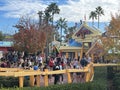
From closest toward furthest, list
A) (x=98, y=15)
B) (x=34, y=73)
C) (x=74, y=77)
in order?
(x=34, y=73) → (x=74, y=77) → (x=98, y=15)

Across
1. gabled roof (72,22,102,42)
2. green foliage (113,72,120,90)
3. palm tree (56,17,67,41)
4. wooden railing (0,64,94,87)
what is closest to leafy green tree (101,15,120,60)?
green foliage (113,72,120,90)

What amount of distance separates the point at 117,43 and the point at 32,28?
133ft

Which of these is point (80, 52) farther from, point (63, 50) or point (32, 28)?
point (32, 28)

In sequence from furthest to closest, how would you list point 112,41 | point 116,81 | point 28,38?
point 28,38 < point 112,41 < point 116,81

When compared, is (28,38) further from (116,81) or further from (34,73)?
(34,73)

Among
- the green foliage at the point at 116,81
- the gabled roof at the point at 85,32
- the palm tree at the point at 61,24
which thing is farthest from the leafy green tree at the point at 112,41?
the palm tree at the point at 61,24

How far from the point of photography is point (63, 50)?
6500cm

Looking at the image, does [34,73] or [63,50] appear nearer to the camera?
[34,73]

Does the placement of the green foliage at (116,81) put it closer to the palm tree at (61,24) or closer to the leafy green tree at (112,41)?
the leafy green tree at (112,41)

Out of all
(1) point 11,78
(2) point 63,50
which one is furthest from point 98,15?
(1) point 11,78

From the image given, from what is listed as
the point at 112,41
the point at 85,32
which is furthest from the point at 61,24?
the point at 112,41

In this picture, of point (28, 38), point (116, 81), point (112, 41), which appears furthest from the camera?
point (28, 38)

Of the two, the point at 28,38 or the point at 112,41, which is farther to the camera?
the point at 28,38

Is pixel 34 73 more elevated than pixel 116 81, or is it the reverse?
pixel 34 73
